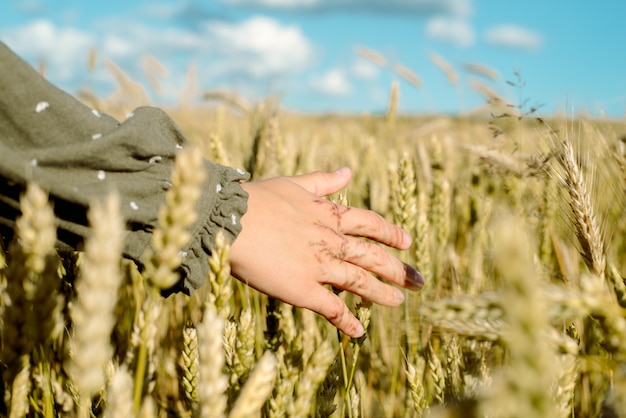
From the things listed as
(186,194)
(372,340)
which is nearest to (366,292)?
(372,340)

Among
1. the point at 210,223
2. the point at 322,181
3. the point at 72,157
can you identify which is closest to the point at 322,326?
the point at 322,181

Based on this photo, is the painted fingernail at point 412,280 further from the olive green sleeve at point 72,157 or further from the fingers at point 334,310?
the olive green sleeve at point 72,157

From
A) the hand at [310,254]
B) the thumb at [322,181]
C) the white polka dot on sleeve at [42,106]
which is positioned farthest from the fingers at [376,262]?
the white polka dot on sleeve at [42,106]

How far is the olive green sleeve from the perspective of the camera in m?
0.75

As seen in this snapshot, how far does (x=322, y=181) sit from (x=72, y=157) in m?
0.56

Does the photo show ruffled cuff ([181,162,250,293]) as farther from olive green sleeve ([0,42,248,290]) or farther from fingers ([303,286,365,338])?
fingers ([303,286,365,338])

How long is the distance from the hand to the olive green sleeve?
0.26 feet

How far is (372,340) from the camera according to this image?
1.49 m

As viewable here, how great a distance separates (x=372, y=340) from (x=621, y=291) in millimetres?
Result: 843

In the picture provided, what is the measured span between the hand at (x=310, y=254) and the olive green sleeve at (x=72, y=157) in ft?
0.26

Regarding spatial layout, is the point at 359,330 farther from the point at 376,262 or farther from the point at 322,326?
the point at 322,326

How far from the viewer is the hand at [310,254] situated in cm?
93

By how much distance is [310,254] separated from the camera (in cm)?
97

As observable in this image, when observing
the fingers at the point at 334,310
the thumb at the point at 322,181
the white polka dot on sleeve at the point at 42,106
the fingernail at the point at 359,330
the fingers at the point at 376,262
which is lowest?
the fingernail at the point at 359,330
